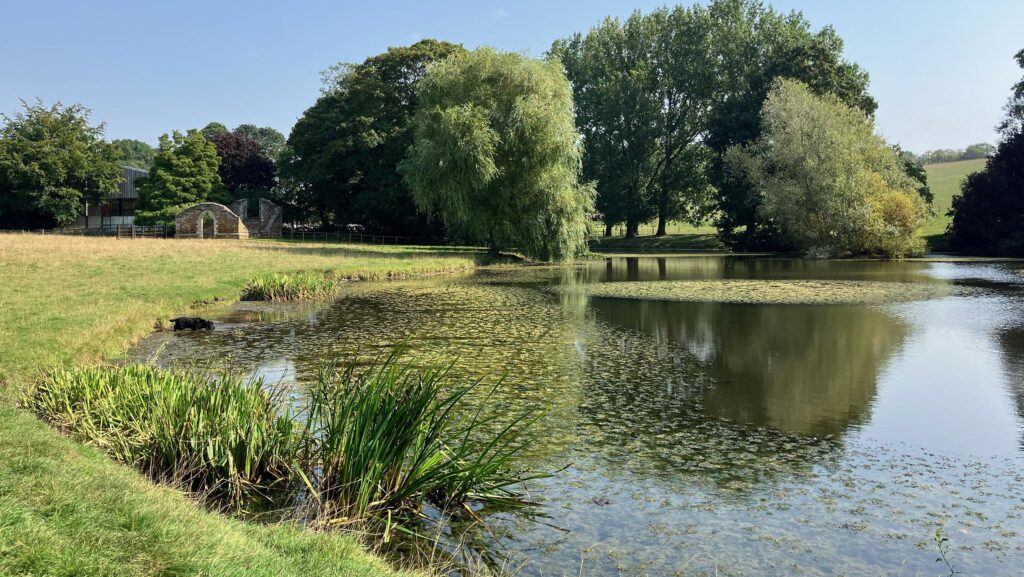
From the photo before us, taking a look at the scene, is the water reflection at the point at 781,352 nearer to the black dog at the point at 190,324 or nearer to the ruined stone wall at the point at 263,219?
the black dog at the point at 190,324

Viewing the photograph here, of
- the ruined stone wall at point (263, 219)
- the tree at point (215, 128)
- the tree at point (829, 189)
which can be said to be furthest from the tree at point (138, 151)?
the tree at point (829, 189)

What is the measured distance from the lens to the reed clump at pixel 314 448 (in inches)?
230

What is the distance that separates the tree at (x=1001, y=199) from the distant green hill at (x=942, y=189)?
137 inches

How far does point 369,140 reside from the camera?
163 ft

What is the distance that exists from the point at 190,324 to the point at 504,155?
895 inches

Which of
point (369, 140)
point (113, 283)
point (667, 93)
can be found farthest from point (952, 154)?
point (113, 283)

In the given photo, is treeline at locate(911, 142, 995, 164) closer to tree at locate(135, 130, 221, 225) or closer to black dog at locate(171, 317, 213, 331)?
tree at locate(135, 130, 221, 225)

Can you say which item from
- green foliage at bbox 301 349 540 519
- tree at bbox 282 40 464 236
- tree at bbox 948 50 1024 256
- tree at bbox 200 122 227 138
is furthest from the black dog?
tree at bbox 200 122 227 138

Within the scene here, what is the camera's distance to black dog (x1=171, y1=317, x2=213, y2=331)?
595 inches

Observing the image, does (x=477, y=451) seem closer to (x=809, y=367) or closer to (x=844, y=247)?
(x=809, y=367)

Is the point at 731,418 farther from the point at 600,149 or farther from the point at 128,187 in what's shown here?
the point at 128,187

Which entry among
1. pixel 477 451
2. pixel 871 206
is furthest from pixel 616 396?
pixel 871 206

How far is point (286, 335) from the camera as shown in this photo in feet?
49.5

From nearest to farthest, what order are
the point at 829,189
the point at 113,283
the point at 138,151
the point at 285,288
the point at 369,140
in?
1. the point at 113,283
2. the point at 285,288
3. the point at 829,189
4. the point at 369,140
5. the point at 138,151
